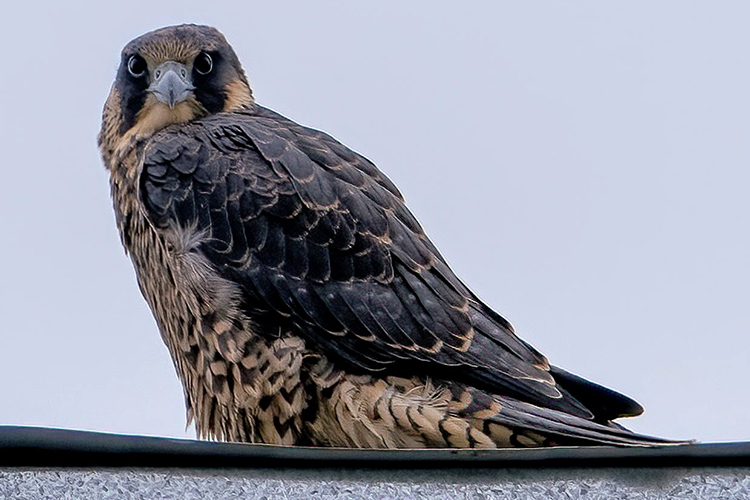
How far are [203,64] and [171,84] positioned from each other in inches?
10.0

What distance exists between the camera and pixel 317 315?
3.27 metres

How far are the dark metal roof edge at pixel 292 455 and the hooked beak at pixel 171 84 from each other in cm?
210

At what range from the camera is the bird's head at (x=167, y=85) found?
389cm

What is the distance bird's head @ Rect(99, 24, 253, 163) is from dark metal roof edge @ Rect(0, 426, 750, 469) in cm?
210

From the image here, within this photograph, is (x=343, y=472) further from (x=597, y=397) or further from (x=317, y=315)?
(x=597, y=397)

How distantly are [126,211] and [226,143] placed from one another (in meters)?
0.42

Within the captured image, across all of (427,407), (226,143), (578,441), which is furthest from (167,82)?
(578,441)

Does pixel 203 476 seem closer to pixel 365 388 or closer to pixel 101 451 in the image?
pixel 101 451

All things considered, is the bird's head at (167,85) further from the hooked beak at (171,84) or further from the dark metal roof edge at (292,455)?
the dark metal roof edge at (292,455)

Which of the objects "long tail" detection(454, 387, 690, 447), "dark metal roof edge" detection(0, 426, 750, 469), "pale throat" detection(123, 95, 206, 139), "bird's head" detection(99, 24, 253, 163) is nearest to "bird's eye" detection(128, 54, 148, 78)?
"bird's head" detection(99, 24, 253, 163)

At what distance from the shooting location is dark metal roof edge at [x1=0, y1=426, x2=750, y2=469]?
1.88m

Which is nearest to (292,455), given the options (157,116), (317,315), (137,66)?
(317,315)

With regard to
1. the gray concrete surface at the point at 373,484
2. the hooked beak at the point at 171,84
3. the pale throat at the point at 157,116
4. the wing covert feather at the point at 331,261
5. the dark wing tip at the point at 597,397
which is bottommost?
the gray concrete surface at the point at 373,484

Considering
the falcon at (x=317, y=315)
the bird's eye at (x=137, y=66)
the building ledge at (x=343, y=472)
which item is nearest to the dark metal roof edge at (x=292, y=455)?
the building ledge at (x=343, y=472)
